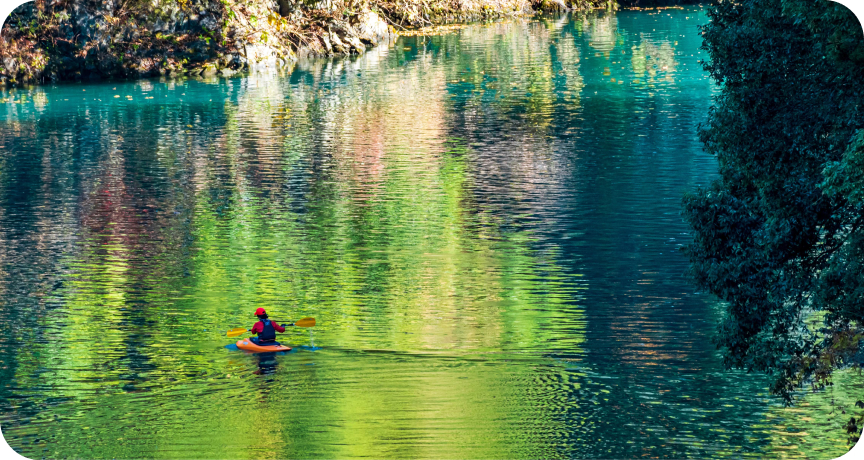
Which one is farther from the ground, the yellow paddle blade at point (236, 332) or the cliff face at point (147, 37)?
the cliff face at point (147, 37)

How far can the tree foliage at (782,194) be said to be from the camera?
13898 millimetres

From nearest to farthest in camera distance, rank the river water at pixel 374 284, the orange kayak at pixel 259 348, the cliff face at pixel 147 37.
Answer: the river water at pixel 374 284 < the orange kayak at pixel 259 348 < the cliff face at pixel 147 37

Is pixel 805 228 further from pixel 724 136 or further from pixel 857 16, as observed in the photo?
pixel 857 16

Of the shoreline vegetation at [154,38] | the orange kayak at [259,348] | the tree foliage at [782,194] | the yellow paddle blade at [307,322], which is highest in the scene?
the shoreline vegetation at [154,38]

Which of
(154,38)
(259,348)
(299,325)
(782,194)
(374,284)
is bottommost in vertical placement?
(259,348)

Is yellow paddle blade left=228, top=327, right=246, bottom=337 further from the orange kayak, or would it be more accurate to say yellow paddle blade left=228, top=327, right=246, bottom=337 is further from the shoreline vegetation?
the shoreline vegetation

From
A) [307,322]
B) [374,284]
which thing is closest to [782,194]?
[307,322]

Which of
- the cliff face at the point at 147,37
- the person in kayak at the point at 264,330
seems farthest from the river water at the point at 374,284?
the cliff face at the point at 147,37

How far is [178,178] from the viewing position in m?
33.3

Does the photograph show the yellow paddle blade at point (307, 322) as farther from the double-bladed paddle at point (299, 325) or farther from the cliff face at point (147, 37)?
the cliff face at point (147, 37)

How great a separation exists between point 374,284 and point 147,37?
3670 cm

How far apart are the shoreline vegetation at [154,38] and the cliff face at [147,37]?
0.05 m

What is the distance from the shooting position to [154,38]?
5538cm

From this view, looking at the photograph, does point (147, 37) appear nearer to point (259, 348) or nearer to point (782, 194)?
point (259, 348)
